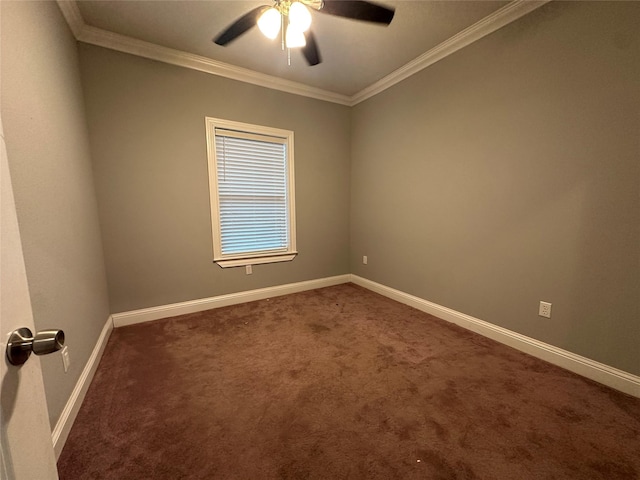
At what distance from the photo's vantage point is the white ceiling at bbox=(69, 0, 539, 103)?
6.36 ft

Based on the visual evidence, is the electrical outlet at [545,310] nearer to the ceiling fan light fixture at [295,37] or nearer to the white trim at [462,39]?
the white trim at [462,39]

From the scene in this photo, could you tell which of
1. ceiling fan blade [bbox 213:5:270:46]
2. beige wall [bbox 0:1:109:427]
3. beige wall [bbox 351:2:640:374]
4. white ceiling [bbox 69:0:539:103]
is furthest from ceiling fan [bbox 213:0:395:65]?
beige wall [bbox 351:2:640:374]

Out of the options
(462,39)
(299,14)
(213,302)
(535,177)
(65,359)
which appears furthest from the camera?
(213,302)

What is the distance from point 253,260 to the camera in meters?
3.17

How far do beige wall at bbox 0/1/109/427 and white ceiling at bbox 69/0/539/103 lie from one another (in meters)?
0.42

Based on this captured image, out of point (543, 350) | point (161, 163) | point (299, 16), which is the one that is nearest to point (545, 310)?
point (543, 350)

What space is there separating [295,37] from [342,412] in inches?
92.3

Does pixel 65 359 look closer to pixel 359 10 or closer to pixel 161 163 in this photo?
pixel 161 163

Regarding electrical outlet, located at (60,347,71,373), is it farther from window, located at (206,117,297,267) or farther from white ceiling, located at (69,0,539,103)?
white ceiling, located at (69,0,539,103)

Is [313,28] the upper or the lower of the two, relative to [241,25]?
upper

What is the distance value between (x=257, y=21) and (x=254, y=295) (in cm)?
260

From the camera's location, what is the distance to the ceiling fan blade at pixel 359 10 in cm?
151

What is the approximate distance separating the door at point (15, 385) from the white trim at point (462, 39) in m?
2.86

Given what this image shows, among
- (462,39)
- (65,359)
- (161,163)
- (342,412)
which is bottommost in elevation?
(342,412)
